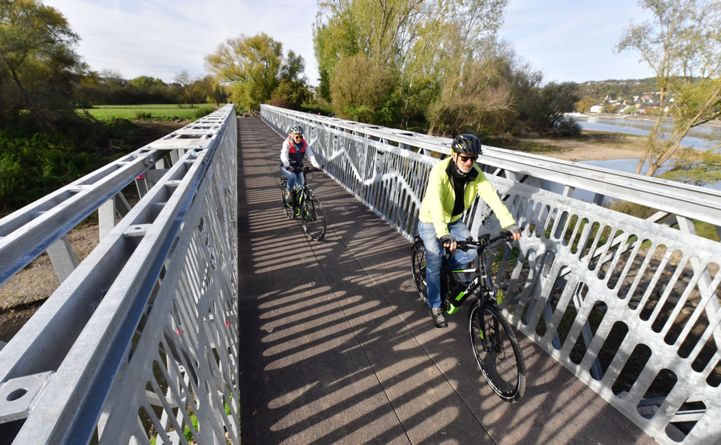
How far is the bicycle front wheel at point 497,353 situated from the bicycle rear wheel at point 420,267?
2.95 ft

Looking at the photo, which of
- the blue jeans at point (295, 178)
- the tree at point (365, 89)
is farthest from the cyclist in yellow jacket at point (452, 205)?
the tree at point (365, 89)

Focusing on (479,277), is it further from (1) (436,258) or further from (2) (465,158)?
(2) (465,158)

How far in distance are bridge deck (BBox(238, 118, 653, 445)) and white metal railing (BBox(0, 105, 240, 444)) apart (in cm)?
41

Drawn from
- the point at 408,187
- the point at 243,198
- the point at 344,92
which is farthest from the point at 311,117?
the point at 344,92

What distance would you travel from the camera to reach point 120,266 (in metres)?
1.35

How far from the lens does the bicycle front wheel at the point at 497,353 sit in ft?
8.47

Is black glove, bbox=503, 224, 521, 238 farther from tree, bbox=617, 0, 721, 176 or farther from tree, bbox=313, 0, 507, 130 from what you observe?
tree, bbox=313, 0, 507, 130

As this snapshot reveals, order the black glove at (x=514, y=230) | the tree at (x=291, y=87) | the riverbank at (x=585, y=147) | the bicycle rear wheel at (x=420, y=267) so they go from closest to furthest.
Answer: the black glove at (x=514, y=230) < the bicycle rear wheel at (x=420, y=267) < the riverbank at (x=585, y=147) < the tree at (x=291, y=87)

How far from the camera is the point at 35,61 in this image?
19156 millimetres

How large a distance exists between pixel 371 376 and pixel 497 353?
46.0 inches

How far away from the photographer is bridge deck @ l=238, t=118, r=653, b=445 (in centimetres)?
243

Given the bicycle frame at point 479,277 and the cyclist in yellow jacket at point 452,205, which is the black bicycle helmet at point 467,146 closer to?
the cyclist in yellow jacket at point 452,205

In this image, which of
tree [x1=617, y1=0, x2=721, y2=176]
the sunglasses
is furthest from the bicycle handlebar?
tree [x1=617, y1=0, x2=721, y2=176]

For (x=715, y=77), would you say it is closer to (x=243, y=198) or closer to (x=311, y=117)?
(x=311, y=117)
